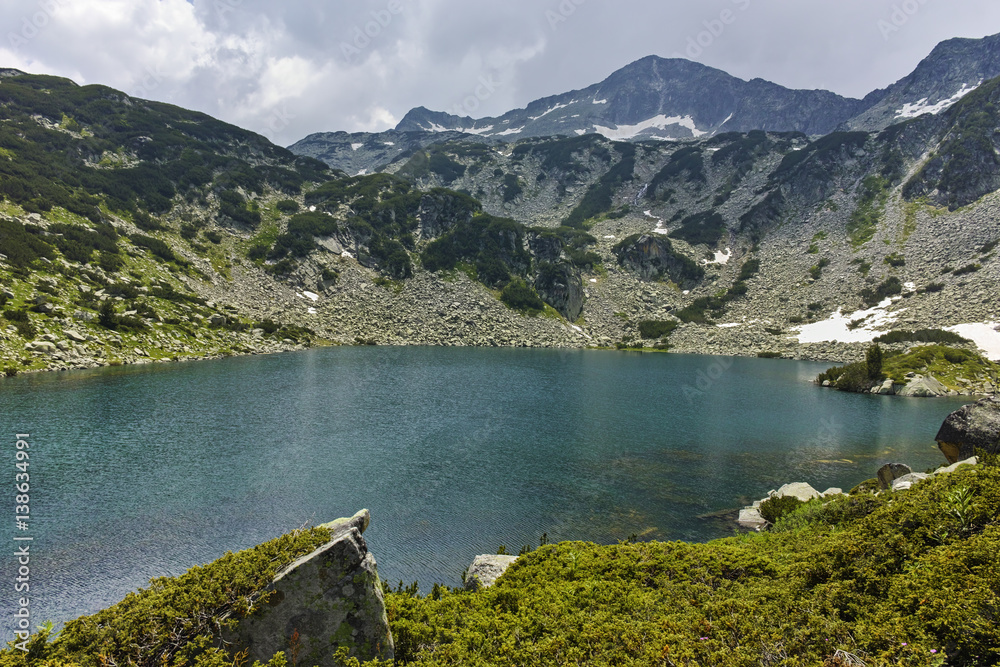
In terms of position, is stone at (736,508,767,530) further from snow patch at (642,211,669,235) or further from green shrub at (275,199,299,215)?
snow patch at (642,211,669,235)

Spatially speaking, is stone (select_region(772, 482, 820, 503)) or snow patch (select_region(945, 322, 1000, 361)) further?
snow patch (select_region(945, 322, 1000, 361))

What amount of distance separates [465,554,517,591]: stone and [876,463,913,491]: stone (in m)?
19.7

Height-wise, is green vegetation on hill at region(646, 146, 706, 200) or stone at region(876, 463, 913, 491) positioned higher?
green vegetation on hill at region(646, 146, 706, 200)

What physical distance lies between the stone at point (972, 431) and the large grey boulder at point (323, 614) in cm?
2844

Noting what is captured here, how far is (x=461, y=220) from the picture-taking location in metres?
148

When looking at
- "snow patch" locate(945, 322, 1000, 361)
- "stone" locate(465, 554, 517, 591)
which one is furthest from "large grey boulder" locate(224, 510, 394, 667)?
"snow patch" locate(945, 322, 1000, 361)

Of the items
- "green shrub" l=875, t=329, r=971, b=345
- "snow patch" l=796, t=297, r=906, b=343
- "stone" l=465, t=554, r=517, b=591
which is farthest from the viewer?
"snow patch" l=796, t=297, r=906, b=343

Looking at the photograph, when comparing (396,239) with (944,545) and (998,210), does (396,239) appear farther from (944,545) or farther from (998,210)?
(998,210)

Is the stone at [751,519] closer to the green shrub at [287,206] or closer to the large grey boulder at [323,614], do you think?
the large grey boulder at [323,614]

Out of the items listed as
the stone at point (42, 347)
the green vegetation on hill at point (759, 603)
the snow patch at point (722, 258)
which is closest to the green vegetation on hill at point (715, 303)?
the snow patch at point (722, 258)

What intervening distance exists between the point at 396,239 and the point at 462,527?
415 ft

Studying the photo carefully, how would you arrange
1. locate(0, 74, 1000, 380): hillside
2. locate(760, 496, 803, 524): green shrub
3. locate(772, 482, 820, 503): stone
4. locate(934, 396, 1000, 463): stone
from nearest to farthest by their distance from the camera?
locate(760, 496, 803, 524): green shrub
locate(772, 482, 820, 503): stone
locate(934, 396, 1000, 463): stone
locate(0, 74, 1000, 380): hillside

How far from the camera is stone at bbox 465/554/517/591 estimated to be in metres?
12.9

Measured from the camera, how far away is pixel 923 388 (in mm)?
57000
